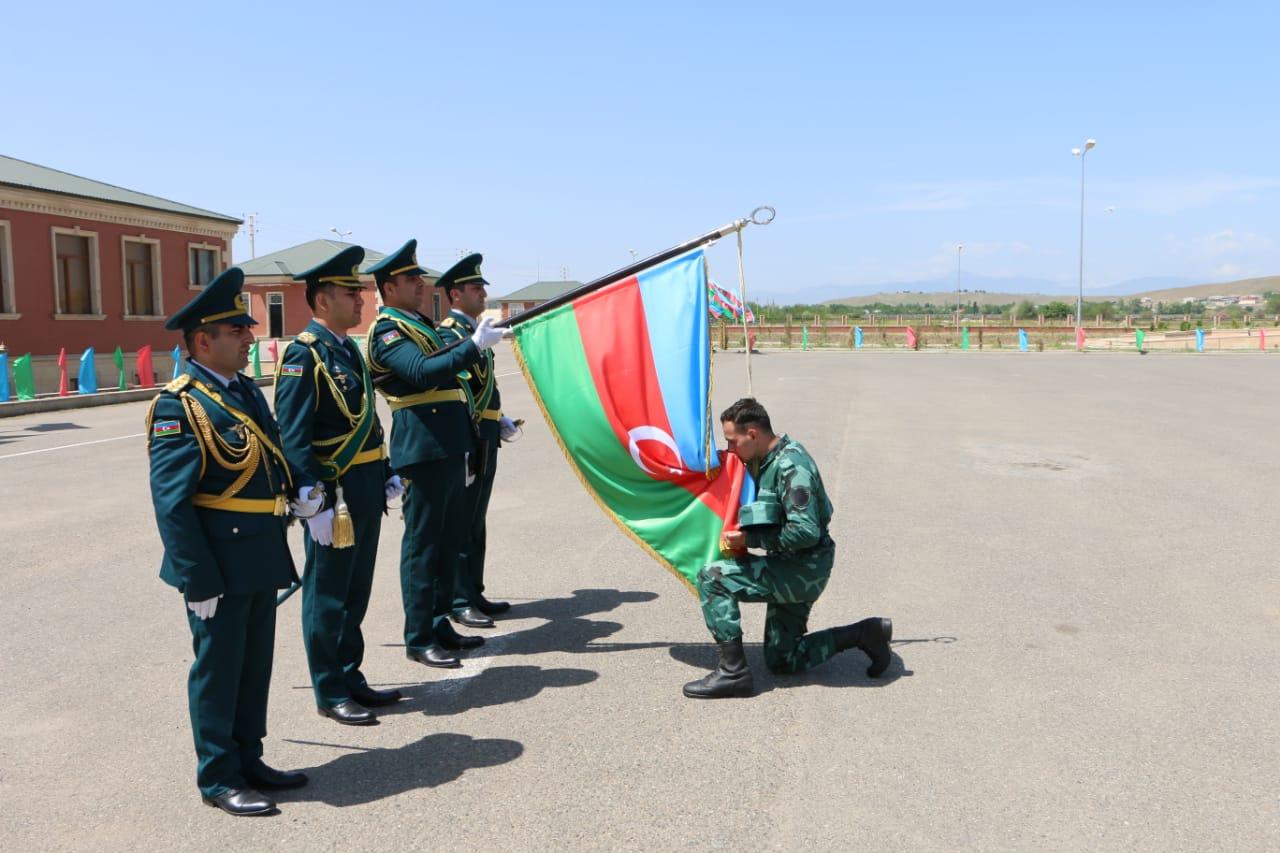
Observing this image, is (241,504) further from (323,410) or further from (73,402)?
(73,402)

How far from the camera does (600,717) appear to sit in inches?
183

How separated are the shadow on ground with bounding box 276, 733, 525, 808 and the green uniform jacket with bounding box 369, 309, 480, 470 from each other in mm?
1490

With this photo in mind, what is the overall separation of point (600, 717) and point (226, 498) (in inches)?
74.7

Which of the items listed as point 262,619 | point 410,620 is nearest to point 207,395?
A: point 262,619

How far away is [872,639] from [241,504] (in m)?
2.98

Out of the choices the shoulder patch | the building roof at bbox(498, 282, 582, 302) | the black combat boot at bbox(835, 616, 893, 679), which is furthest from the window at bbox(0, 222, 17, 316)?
the building roof at bbox(498, 282, 582, 302)

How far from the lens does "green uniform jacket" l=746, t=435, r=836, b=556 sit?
4914 mm

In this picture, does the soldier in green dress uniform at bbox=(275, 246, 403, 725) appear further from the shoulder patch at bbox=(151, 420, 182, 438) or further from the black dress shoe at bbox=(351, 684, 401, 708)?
the shoulder patch at bbox=(151, 420, 182, 438)

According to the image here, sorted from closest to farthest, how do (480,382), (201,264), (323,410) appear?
(323,410)
(480,382)
(201,264)

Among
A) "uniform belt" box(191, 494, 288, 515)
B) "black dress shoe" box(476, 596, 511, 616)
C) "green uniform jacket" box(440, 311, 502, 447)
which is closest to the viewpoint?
"uniform belt" box(191, 494, 288, 515)

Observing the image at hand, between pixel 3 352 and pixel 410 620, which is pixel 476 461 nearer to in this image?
pixel 410 620

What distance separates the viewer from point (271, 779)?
395 centimetres

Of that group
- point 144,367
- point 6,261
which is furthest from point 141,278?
point 144,367

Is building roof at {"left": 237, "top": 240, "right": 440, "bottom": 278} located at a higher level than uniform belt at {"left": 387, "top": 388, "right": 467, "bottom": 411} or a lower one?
higher
